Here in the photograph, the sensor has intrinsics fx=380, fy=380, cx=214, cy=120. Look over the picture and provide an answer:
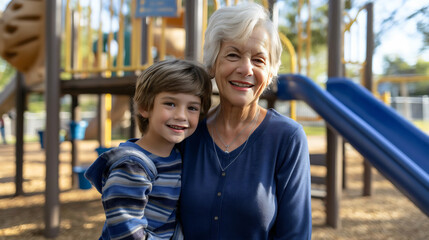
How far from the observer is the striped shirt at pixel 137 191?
1219 mm

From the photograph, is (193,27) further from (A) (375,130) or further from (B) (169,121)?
(B) (169,121)

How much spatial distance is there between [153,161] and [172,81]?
0.97 ft

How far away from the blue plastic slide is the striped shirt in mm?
1399

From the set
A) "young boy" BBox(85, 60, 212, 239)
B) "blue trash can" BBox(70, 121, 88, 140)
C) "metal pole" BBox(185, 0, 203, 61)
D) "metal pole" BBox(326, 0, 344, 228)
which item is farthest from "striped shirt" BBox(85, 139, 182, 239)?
"blue trash can" BBox(70, 121, 88, 140)

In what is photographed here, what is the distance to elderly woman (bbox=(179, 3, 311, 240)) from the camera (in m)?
1.35

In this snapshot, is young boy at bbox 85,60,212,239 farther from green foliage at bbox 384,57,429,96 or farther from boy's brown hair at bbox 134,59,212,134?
green foliage at bbox 384,57,429,96

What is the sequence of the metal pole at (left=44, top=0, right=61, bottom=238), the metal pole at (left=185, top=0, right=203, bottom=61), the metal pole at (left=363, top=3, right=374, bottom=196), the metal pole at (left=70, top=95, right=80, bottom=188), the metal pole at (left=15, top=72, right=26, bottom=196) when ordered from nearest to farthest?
the metal pole at (left=185, top=0, right=203, bottom=61), the metal pole at (left=44, top=0, right=61, bottom=238), the metal pole at (left=15, top=72, right=26, bottom=196), the metal pole at (left=363, top=3, right=374, bottom=196), the metal pole at (left=70, top=95, right=80, bottom=188)

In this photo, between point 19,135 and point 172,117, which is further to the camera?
point 19,135

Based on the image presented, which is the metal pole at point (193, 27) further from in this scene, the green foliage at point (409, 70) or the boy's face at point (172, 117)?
the green foliage at point (409, 70)

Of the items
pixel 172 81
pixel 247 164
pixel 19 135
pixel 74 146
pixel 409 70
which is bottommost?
pixel 74 146

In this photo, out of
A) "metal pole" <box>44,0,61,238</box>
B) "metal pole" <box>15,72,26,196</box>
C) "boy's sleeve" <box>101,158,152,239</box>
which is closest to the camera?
"boy's sleeve" <box>101,158,152,239</box>

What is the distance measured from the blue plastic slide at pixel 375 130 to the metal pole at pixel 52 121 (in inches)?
89.9

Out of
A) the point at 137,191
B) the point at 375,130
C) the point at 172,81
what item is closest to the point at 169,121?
the point at 172,81

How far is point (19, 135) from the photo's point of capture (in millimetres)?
5527
